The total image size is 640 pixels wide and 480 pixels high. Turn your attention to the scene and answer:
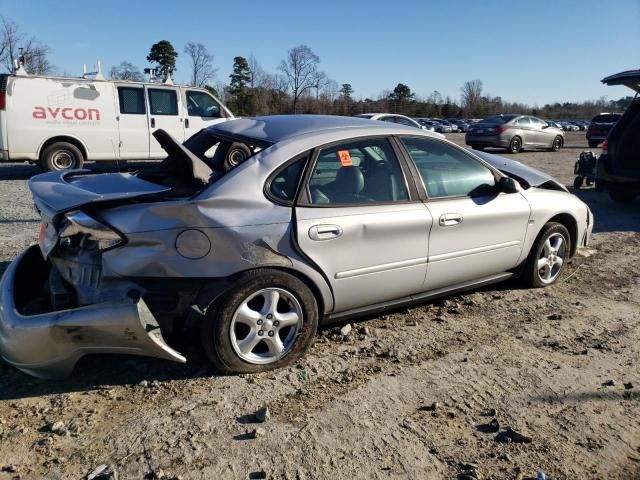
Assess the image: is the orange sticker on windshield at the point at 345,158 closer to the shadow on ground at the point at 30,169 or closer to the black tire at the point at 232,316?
the black tire at the point at 232,316

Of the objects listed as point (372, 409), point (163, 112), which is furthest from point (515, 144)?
point (372, 409)

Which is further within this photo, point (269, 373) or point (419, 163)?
point (419, 163)

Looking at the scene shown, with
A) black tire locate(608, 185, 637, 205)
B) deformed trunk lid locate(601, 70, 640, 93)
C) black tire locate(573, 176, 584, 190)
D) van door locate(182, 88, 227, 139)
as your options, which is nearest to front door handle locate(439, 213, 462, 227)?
deformed trunk lid locate(601, 70, 640, 93)

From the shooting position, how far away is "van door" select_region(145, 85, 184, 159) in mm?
11750

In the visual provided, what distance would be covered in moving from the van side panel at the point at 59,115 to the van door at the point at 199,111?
1604 millimetres

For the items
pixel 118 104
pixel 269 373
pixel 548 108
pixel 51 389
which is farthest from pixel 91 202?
pixel 548 108

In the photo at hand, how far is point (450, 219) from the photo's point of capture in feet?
12.9

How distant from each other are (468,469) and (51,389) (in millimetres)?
2351

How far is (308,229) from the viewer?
329cm

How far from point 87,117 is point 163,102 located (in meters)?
1.66

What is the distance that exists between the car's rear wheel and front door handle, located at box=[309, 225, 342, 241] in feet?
59.0

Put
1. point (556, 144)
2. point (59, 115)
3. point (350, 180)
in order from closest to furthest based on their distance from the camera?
1. point (350, 180)
2. point (59, 115)
3. point (556, 144)

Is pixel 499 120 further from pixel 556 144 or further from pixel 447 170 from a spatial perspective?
pixel 447 170

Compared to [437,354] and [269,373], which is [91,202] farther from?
[437,354]
